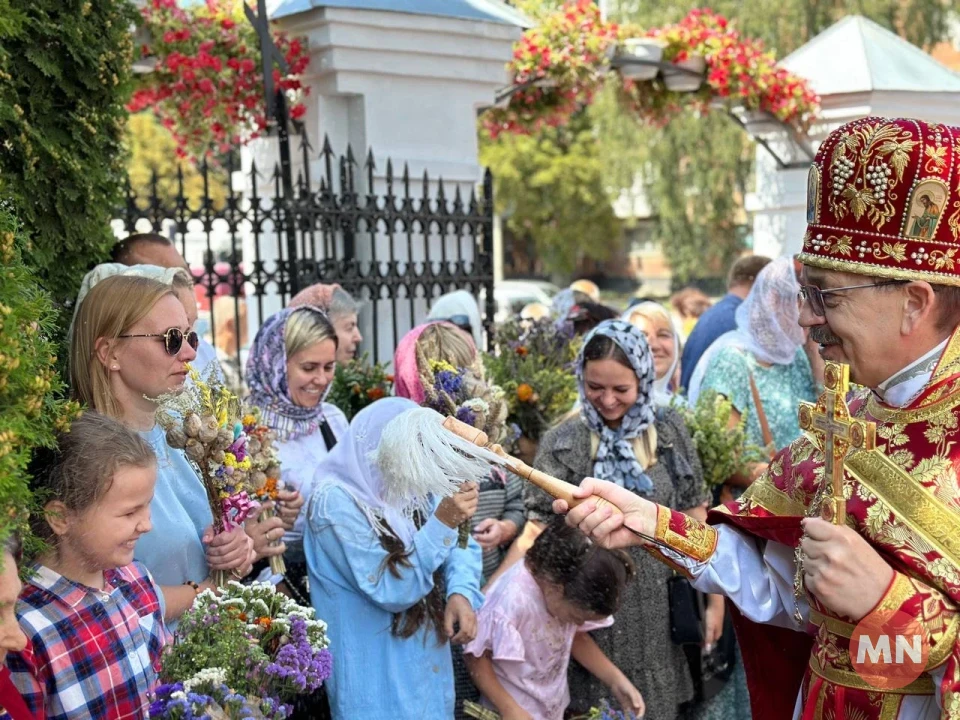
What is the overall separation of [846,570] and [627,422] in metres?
2.29

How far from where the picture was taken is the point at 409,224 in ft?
22.4

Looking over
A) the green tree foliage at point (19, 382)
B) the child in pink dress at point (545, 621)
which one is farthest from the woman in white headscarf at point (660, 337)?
the green tree foliage at point (19, 382)

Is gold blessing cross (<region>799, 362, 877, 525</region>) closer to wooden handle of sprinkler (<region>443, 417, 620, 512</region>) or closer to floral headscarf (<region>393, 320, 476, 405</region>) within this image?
wooden handle of sprinkler (<region>443, 417, 620, 512</region>)

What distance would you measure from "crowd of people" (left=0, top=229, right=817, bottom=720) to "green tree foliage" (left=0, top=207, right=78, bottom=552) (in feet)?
0.72

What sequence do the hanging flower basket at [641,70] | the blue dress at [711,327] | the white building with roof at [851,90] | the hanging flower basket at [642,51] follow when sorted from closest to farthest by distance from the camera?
the blue dress at [711,327]
the hanging flower basket at [641,70]
the hanging flower basket at [642,51]
the white building with roof at [851,90]

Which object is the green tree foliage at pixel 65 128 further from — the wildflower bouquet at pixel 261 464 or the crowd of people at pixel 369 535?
the wildflower bouquet at pixel 261 464

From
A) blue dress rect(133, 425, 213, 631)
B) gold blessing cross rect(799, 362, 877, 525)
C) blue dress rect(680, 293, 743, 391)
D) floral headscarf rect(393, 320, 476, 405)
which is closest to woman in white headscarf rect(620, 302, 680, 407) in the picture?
blue dress rect(680, 293, 743, 391)

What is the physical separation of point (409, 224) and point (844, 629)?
4688 millimetres

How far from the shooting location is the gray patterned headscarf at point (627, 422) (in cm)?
453

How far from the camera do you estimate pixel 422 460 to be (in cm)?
338

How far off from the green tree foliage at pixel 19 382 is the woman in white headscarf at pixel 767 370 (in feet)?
11.9

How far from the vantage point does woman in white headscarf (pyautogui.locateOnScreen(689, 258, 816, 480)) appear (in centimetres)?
534

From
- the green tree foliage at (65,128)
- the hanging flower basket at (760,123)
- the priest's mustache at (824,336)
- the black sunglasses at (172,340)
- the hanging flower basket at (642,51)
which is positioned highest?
the hanging flower basket at (642,51)

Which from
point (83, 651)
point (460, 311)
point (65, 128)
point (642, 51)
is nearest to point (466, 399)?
point (65, 128)
